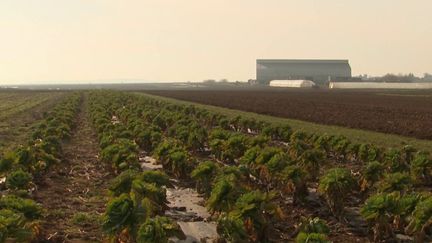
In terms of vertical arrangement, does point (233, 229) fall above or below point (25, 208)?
below

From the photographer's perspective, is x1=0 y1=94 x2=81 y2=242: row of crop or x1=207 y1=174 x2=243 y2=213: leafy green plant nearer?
x1=0 y1=94 x2=81 y2=242: row of crop

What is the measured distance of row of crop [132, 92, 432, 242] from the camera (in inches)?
353

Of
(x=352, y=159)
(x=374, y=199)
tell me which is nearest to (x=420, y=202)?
(x=374, y=199)

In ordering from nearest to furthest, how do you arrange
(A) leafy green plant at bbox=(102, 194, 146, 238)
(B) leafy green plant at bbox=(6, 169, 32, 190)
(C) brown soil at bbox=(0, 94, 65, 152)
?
(A) leafy green plant at bbox=(102, 194, 146, 238), (B) leafy green plant at bbox=(6, 169, 32, 190), (C) brown soil at bbox=(0, 94, 65, 152)

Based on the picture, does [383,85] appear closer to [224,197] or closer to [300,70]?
[300,70]

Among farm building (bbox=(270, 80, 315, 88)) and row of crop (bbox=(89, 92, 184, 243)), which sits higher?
row of crop (bbox=(89, 92, 184, 243))

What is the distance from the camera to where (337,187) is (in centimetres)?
1056

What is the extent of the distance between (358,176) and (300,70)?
175m

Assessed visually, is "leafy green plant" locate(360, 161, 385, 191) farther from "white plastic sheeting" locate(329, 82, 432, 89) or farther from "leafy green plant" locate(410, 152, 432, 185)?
"white plastic sheeting" locate(329, 82, 432, 89)

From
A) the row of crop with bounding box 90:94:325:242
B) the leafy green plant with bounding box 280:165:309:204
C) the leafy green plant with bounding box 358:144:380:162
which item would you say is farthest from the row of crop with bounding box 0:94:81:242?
the leafy green plant with bounding box 358:144:380:162

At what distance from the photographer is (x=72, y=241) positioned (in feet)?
30.6

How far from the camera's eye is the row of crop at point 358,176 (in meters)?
8.97

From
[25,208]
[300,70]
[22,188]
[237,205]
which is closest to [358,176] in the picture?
[237,205]

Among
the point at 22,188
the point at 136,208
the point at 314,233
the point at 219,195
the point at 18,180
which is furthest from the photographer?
the point at 22,188
